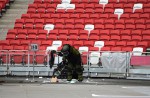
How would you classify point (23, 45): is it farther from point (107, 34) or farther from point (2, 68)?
point (107, 34)

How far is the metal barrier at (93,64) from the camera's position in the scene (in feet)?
51.7

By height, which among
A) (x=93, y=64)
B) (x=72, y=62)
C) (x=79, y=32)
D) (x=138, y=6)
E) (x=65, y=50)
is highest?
(x=138, y=6)

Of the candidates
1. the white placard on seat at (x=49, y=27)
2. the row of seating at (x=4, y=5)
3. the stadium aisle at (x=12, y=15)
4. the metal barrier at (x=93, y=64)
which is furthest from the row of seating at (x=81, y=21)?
the metal barrier at (x=93, y=64)

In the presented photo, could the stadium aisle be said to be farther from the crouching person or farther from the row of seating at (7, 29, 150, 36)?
the crouching person

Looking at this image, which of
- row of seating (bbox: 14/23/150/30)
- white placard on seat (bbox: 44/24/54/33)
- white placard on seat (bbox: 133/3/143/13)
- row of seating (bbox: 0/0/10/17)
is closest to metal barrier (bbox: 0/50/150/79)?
row of seating (bbox: 14/23/150/30)

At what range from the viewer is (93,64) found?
16.2 meters

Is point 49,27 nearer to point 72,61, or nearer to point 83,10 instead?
point 83,10

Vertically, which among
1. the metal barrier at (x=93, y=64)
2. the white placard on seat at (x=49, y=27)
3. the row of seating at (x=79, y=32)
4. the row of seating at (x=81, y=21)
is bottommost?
the metal barrier at (x=93, y=64)

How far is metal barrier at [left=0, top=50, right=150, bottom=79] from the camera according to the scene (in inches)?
620

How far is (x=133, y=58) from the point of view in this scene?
15.7 meters

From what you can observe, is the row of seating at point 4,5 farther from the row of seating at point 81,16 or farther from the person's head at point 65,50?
the person's head at point 65,50

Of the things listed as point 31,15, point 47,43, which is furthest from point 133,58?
point 31,15

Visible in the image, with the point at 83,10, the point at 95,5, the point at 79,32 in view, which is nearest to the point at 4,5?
the point at 83,10

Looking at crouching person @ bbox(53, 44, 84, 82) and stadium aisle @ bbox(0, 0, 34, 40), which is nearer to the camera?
crouching person @ bbox(53, 44, 84, 82)
